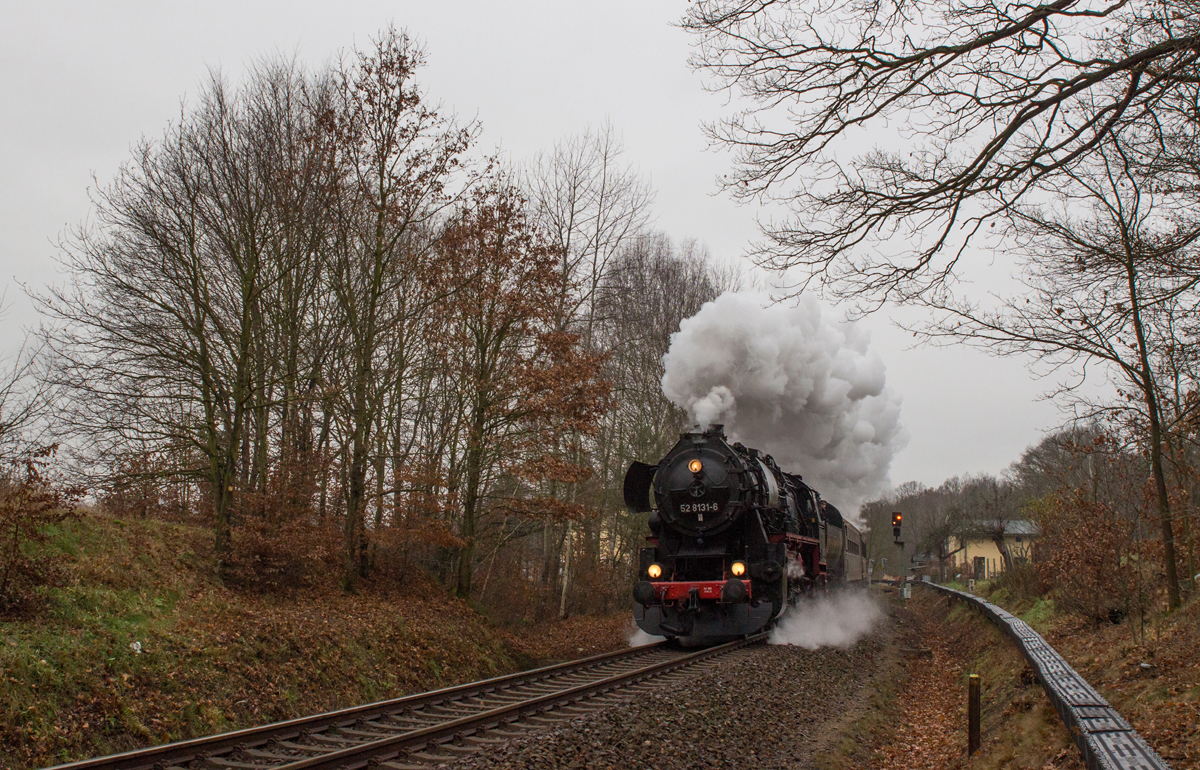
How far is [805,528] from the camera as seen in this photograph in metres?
16.4

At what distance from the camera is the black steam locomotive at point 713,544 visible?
13297 mm

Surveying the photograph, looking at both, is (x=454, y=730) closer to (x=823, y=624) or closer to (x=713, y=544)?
(x=713, y=544)

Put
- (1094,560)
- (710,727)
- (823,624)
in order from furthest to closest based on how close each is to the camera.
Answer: (823,624), (1094,560), (710,727)

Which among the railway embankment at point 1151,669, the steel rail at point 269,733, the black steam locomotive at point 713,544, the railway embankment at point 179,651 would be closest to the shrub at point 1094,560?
the railway embankment at point 1151,669

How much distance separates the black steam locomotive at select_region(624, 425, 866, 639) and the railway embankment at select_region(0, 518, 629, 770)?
3233 mm

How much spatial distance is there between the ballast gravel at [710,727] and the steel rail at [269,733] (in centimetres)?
192

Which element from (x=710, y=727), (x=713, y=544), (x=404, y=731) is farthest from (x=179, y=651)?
(x=713, y=544)

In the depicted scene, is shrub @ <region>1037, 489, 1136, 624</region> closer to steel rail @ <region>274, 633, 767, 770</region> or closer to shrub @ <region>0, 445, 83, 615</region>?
steel rail @ <region>274, 633, 767, 770</region>

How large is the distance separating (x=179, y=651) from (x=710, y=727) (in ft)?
18.4

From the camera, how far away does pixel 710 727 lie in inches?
299

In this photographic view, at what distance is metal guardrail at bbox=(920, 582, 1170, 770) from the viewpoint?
535 cm

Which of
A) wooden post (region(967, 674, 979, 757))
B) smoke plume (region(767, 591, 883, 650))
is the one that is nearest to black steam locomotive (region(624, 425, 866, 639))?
smoke plume (region(767, 591, 883, 650))

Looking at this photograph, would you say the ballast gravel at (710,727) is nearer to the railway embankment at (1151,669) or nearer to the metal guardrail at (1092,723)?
the metal guardrail at (1092,723)

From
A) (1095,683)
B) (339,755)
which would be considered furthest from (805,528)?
(339,755)
